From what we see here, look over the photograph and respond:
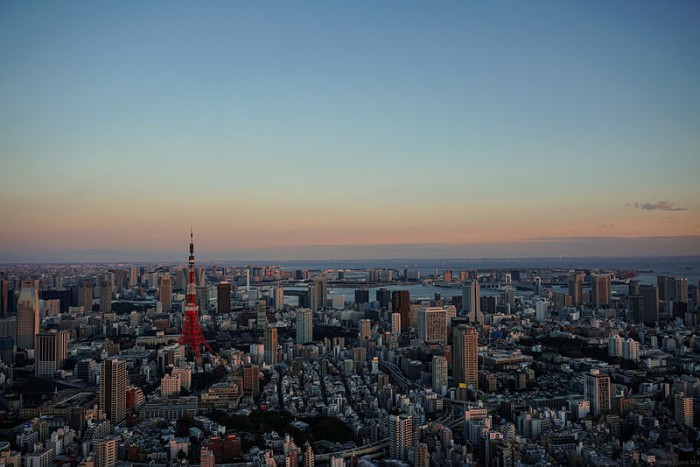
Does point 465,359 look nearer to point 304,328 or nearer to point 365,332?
point 365,332

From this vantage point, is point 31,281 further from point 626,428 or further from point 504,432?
point 626,428

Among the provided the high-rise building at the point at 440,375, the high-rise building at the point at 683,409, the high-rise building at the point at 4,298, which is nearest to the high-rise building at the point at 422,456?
the high-rise building at the point at 683,409

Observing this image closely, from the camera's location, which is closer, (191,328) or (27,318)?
(27,318)

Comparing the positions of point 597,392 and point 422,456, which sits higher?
point 597,392

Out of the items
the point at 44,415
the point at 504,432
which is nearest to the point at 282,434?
the point at 504,432

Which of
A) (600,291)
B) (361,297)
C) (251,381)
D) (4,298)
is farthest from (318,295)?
(4,298)

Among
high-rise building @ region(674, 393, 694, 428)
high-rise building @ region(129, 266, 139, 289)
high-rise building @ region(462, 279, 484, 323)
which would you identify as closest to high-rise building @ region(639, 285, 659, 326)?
high-rise building @ region(462, 279, 484, 323)

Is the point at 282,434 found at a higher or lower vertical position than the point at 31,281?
lower

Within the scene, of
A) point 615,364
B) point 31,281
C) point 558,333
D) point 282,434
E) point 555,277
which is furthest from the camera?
point 555,277
